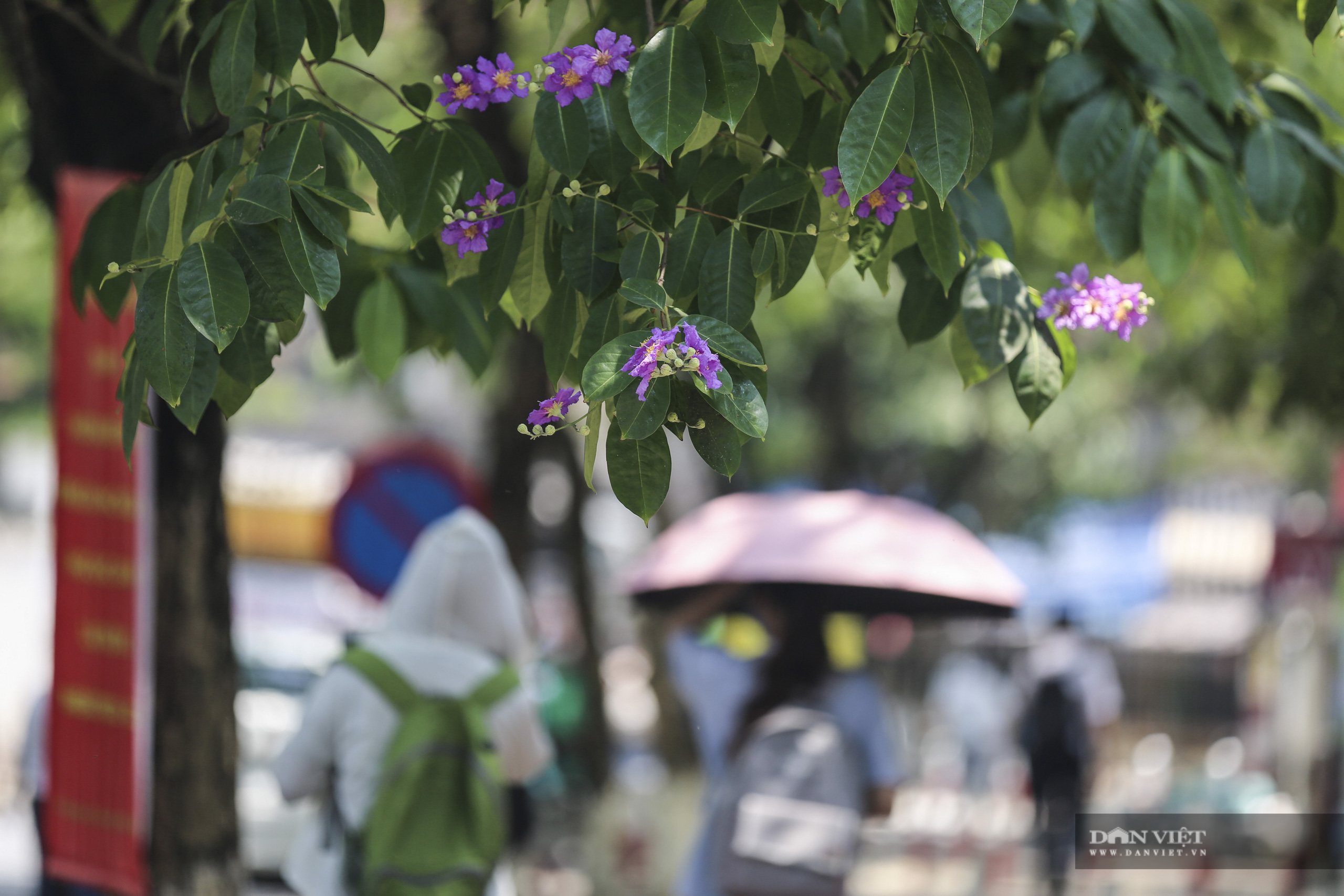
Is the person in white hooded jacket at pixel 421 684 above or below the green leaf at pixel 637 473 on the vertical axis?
below

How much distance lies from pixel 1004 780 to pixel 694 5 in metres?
14.2

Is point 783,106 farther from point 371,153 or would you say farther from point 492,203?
point 371,153

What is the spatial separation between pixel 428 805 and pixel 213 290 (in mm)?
2003

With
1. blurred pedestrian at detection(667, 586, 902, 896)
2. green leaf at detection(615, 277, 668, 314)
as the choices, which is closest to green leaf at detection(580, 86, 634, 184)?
green leaf at detection(615, 277, 668, 314)

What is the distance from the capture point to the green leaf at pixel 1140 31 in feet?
8.27

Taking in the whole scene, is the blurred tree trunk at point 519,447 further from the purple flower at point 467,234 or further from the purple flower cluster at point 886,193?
the purple flower cluster at point 886,193

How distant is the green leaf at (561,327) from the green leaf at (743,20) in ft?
1.56

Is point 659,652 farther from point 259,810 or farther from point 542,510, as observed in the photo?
point 542,510

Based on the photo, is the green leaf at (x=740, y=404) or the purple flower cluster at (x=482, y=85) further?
the purple flower cluster at (x=482, y=85)

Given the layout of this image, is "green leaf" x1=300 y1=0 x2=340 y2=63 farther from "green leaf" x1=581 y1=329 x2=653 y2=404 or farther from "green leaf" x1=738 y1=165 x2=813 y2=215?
"green leaf" x1=581 y1=329 x2=653 y2=404

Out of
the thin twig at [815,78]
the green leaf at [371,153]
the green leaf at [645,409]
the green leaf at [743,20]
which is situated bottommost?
the green leaf at [645,409]

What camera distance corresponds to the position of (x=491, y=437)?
7914 mm

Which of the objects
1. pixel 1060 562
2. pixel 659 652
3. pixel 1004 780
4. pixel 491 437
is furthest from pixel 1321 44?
pixel 1060 562

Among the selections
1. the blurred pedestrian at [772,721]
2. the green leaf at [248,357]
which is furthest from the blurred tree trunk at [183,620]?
the blurred pedestrian at [772,721]
